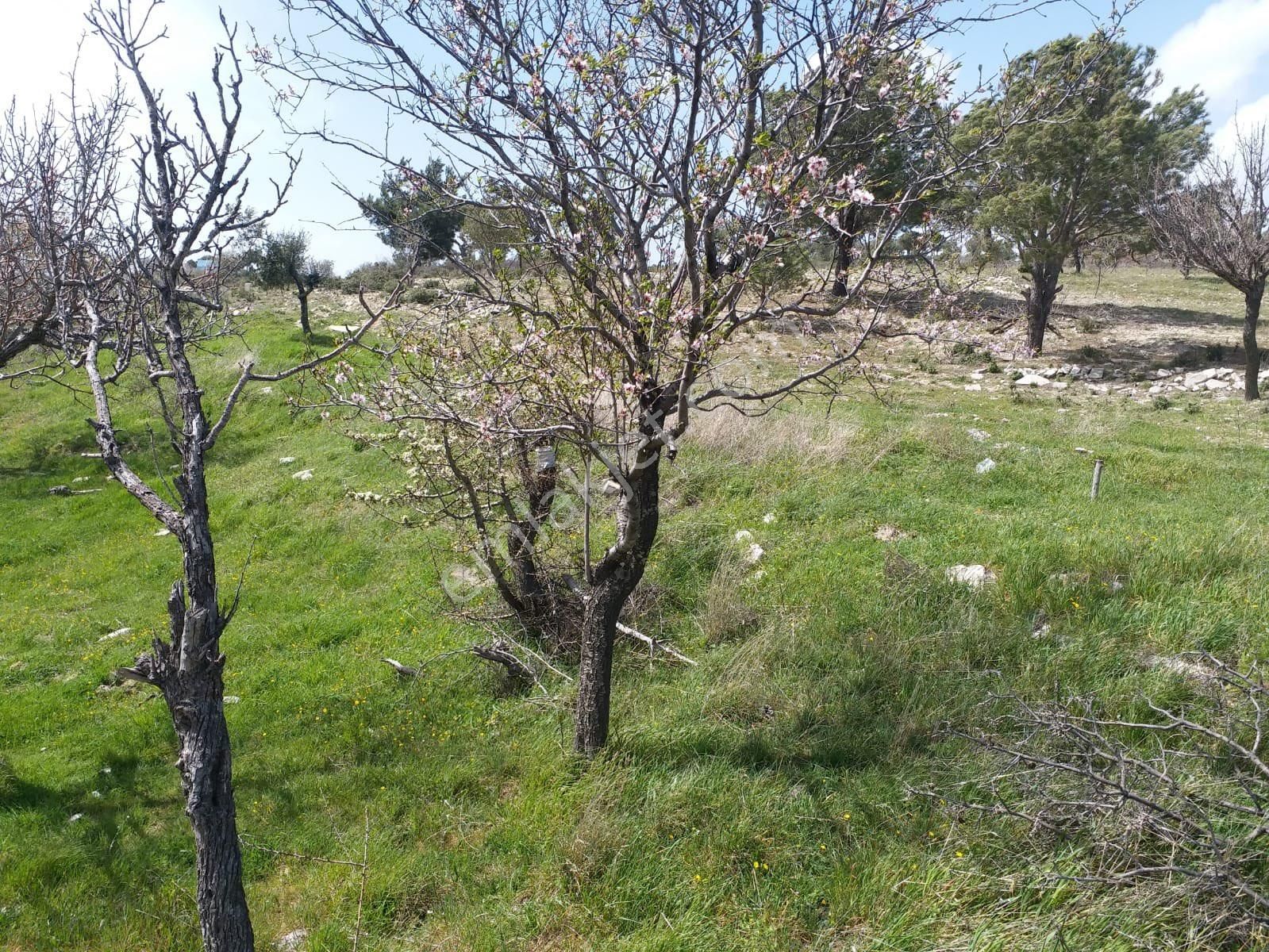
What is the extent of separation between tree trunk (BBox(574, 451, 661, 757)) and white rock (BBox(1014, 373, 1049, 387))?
16134mm

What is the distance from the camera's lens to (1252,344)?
17.0 m

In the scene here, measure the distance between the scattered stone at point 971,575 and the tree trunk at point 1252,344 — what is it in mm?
14423

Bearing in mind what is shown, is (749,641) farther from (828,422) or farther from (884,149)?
(828,422)

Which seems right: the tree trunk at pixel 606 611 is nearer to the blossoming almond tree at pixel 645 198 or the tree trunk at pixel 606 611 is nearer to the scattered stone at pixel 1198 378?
the blossoming almond tree at pixel 645 198

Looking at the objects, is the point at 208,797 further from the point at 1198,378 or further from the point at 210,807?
the point at 1198,378

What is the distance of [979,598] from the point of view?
6.53 meters

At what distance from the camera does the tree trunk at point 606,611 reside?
506 centimetres

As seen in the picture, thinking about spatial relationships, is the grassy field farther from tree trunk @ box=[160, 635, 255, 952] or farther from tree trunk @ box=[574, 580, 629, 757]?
tree trunk @ box=[160, 635, 255, 952]

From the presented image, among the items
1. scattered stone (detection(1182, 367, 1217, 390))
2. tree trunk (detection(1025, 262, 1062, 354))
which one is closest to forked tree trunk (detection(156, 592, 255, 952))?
Answer: scattered stone (detection(1182, 367, 1217, 390))

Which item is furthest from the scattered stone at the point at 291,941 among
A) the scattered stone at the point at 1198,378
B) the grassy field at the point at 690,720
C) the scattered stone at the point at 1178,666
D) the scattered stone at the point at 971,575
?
the scattered stone at the point at 1198,378

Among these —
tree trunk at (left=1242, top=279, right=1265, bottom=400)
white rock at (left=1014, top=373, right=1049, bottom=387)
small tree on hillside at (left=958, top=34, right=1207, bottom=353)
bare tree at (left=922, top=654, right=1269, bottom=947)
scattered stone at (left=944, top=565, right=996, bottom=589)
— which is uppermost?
small tree on hillside at (left=958, top=34, right=1207, bottom=353)

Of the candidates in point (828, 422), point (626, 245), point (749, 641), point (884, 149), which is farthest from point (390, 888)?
point (828, 422)

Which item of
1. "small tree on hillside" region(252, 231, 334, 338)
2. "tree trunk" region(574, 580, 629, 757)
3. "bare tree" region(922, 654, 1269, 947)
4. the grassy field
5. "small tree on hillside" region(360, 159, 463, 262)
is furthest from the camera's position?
"small tree on hillside" region(252, 231, 334, 338)

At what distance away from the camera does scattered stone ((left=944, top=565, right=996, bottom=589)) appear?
6773 mm
